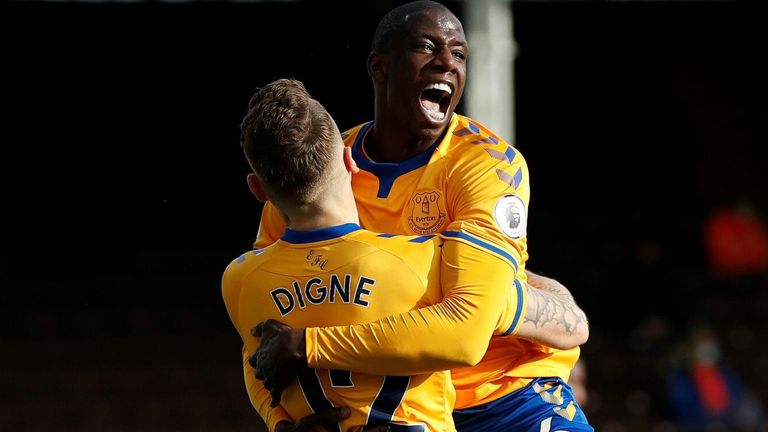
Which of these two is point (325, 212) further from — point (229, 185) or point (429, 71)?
point (229, 185)

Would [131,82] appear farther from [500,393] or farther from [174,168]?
[500,393]

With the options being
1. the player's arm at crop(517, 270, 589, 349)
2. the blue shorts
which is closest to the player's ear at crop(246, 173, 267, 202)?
the player's arm at crop(517, 270, 589, 349)

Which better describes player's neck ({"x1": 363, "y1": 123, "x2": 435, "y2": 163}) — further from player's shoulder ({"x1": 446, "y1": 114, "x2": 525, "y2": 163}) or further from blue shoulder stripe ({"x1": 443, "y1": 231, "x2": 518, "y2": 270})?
blue shoulder stripe ({"x1": 443, "y1": 231, "x2": 518, "y2": 270})

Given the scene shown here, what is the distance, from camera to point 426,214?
11.5 ft

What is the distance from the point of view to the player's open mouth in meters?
3.57

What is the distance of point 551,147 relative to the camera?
15742 mm

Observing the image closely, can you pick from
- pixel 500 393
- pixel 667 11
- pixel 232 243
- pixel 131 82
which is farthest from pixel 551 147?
pixel 500 393

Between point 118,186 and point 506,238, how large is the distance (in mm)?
12270

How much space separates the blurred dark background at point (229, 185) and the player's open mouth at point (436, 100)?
7797 millimetres

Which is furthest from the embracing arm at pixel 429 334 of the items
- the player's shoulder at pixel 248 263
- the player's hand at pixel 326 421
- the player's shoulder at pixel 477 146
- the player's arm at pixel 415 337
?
the player's shoulder at pixel 477 146

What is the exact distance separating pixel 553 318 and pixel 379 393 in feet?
2.40

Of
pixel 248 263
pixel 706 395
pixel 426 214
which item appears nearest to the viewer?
pixel 248 263

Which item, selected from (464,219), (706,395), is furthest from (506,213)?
(706,395)

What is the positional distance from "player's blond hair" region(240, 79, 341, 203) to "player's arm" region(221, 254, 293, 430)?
0.93 feet
